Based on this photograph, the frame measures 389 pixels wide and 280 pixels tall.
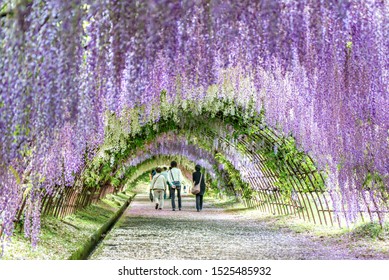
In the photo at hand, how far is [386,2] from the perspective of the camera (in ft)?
15.4

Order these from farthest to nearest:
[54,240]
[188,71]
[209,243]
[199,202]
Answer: [199,202] < [209,243] < [54,240] < [188,71]

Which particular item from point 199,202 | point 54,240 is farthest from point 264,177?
point 54,240

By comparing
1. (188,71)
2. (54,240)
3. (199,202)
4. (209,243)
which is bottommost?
(209,243)

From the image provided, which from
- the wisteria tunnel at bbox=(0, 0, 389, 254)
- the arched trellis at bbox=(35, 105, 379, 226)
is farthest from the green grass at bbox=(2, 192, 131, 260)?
the arched trellis at bbox=(35, 105, 379, 226)

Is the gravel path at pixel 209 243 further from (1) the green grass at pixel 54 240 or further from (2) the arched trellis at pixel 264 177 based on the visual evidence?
(2) the arched trellis at pixel 264 177

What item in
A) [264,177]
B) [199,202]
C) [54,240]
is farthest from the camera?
[199,202]

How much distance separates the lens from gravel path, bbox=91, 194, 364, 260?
7746 mm

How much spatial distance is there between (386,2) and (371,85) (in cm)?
109

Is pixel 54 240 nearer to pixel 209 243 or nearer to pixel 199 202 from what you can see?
pixel 209 243

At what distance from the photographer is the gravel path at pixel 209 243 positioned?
7746mm

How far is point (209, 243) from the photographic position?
9.20m

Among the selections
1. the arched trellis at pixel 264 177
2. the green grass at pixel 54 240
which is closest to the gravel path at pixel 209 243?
the green grass at pixel 54 240

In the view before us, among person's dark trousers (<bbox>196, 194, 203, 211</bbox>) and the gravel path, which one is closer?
the gravel path

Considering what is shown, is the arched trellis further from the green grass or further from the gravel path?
the gravel path
